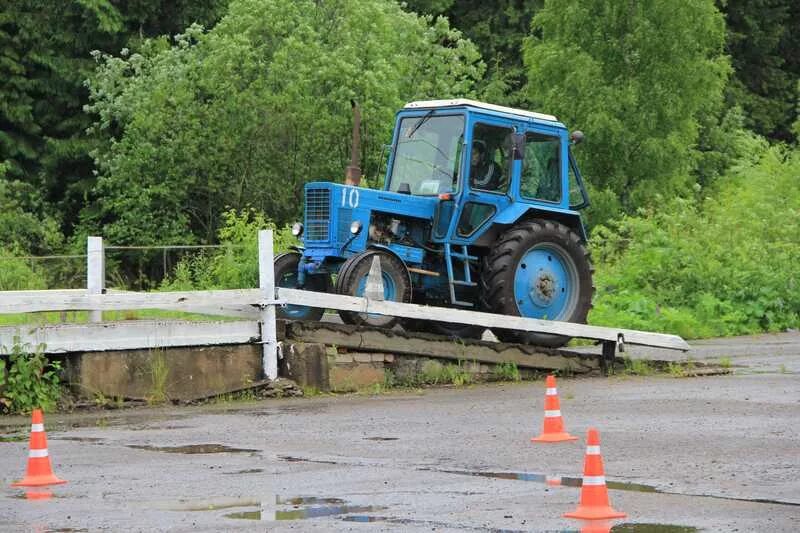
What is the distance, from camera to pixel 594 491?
834 centimetres

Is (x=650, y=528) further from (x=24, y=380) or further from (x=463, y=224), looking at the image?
(x=463, y=224)

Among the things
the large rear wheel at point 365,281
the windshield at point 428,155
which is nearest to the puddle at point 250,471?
the large rear wheel at point 365,281

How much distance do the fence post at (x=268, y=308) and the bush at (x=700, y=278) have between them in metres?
9.79

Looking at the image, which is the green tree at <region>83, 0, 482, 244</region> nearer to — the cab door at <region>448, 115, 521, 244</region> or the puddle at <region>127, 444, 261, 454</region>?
the cab door at <region>448, 115, 521, 244</region>

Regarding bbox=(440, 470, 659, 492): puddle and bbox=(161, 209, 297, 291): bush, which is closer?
bbox=(440, 470, 659, 492): puddle

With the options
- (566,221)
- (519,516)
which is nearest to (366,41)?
(566,221)

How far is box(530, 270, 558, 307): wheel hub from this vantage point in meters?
18.8

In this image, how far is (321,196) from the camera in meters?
18.1

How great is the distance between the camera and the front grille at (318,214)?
18.0 metres

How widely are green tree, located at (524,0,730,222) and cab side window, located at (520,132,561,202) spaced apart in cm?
2671

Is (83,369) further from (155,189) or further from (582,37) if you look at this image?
(582,37)

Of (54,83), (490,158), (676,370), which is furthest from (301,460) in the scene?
(54,83)

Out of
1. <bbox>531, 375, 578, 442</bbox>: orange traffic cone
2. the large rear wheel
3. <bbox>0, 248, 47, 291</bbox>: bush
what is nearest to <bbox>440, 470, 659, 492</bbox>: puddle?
<bbox>531, 375, 578, 442</bbox>: orange traffic cone

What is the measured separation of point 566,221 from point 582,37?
29554 mm
